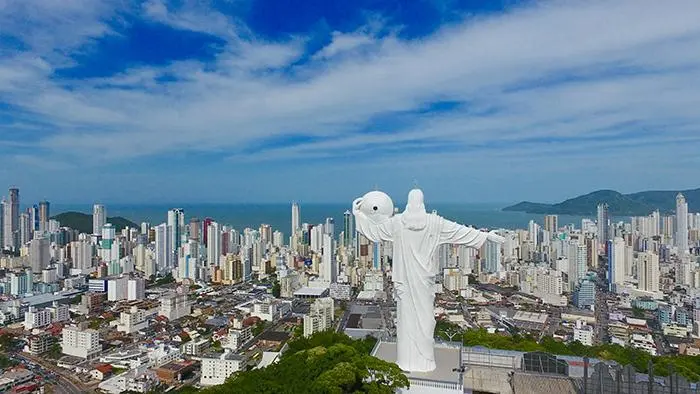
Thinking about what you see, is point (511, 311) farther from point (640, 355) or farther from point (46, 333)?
point (46, 333)

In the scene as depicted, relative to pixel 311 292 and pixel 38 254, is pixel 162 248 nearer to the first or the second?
pixel 38 254

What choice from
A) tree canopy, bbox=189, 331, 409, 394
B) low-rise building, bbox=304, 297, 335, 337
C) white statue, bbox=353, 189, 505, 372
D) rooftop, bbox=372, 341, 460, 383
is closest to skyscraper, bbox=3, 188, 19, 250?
low-rise building, bbox=304, 297, 335, 337

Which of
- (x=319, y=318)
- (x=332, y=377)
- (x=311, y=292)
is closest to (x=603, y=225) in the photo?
(x=311, y=292)

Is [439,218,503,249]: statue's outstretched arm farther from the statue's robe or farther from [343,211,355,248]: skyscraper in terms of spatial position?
[343,211,355,248]: skyscraper

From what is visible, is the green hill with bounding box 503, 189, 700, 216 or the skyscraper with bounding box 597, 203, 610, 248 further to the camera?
the green hill with bounding box 503, 189, 700, 216

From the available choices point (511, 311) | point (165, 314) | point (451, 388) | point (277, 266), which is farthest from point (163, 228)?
point (451, 388)

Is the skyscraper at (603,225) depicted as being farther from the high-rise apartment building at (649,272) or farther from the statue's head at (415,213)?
the statue's head at (415,213)

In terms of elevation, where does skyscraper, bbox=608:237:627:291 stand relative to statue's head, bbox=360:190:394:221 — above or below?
below
